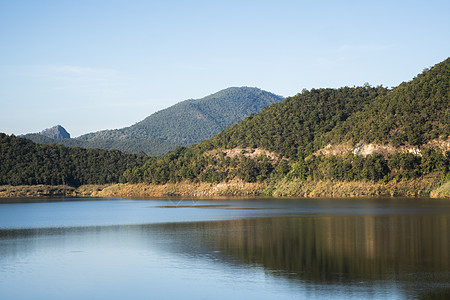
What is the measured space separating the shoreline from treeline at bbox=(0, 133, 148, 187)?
241cm

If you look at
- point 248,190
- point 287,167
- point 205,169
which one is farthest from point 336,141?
point 205,169

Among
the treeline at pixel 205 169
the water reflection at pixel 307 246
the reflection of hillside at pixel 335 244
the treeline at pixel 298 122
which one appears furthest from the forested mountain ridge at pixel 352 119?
the reflection of hillside at pixel 335 244

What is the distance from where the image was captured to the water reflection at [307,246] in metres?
21.4

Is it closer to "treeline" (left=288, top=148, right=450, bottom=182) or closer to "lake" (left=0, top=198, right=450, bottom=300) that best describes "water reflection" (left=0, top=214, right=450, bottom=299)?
"lake" (left=0, top=198, right=450, bottom=300)

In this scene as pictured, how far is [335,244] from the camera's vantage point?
101ft

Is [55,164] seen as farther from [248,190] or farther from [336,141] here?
[336,141]

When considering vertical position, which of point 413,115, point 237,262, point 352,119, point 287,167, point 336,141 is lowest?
point 237,262

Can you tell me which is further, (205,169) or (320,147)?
(205,169)

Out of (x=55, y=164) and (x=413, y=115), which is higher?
(x=413, y=115)

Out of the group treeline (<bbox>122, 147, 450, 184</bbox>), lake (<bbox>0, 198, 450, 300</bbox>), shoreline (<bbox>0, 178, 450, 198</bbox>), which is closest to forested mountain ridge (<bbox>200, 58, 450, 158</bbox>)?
treeline (<bbox>122, 147, 450, 184</bbox>)

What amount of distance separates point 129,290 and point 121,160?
528 ft

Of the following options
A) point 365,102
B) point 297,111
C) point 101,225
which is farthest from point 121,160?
point 101,225

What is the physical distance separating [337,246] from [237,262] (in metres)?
6.84

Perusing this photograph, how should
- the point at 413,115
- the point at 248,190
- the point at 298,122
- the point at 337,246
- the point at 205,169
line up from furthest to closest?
the point at 205,169 < the point at 298,122 < the point at 248,190 < the point at 413,115 < the point at 337,246
